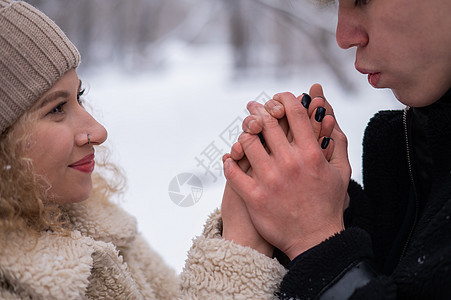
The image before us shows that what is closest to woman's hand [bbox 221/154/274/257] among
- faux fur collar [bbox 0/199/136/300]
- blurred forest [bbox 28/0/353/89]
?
faux fur collar [bbox 0/199/136/300]

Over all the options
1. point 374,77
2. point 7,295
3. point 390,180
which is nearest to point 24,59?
point 7,295

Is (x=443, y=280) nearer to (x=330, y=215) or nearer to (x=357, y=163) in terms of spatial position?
(x=330, y=215)

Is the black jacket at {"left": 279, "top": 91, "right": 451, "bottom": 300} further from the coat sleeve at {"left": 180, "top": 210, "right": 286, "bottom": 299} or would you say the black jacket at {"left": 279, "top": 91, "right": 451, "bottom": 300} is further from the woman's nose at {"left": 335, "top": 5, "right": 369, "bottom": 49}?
the woman's nose at {"left": 335, "top": 5, "right": 369, "bottom": 49}

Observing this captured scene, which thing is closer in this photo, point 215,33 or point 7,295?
point 7,295

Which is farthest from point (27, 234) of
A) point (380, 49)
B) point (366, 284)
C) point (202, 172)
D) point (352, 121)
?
point (352, 121)

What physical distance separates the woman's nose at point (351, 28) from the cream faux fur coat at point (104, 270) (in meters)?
0.42

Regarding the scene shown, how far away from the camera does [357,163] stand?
2.69 meters

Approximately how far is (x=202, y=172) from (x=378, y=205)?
0.47m

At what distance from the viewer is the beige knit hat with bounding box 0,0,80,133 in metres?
0.86

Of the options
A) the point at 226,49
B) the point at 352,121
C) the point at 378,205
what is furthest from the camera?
the point at 226,49

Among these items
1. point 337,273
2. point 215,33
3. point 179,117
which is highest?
point 215,33

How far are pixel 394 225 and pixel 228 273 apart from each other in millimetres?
431

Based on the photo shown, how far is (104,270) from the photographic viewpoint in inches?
34.7

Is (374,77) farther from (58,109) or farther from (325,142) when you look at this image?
(58,109)
